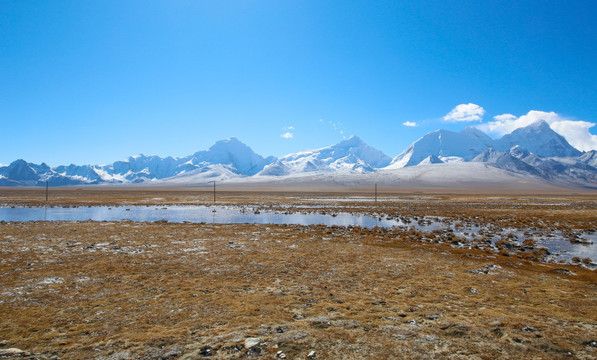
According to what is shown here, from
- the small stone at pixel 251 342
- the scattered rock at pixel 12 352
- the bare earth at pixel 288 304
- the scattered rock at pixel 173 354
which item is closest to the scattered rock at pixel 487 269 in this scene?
the bare earth at pixel 288 304

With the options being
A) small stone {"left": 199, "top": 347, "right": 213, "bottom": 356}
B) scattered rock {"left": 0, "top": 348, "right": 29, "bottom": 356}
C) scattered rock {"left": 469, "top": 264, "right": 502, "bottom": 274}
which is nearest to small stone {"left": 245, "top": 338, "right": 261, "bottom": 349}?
small stone {"left": 199, "top": 347, "right": 213, "bottom": 356}

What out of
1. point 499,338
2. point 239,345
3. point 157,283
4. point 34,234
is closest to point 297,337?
point 239,345

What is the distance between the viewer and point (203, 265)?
50.0 ft

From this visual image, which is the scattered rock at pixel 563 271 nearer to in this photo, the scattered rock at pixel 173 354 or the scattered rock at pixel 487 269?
the scattered rock at pixel 487 269

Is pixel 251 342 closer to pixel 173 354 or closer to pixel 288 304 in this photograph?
pixel 173 354

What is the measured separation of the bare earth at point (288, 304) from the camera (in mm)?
6973

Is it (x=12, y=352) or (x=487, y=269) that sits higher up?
(x=12, y=352)

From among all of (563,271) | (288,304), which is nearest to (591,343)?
(288,304)

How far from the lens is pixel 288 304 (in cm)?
990

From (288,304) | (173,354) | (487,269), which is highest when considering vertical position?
(173,354)

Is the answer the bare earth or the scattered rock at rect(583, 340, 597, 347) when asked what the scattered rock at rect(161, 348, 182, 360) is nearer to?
the bare earth

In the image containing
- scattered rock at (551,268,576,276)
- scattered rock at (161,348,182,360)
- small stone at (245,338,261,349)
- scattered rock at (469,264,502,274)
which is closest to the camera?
scattered rock at (161,348,182,360)

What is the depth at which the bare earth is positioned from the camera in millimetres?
6973

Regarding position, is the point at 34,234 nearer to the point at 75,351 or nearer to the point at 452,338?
the point at 75,351
